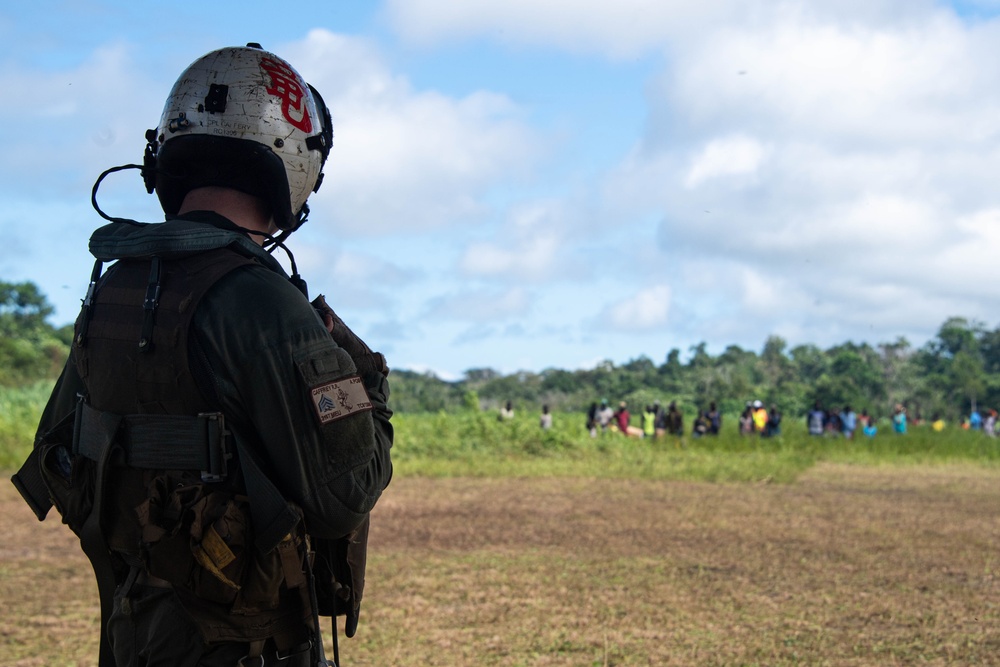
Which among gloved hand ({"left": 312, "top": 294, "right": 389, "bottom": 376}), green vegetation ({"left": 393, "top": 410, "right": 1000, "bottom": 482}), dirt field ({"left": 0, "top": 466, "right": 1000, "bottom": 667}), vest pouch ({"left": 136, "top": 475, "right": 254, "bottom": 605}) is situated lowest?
dirt field ({"left": 0, "top": 466, "right": 1000, "bottom": 667})

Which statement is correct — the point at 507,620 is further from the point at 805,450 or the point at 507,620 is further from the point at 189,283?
the point at 805,450

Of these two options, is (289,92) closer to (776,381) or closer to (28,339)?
(28,339)

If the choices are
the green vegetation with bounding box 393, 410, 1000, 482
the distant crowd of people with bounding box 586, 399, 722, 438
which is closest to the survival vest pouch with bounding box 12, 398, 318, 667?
the green vegetation with bounding box 393, 410, 1000, 482

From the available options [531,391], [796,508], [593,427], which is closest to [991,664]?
[796,508]

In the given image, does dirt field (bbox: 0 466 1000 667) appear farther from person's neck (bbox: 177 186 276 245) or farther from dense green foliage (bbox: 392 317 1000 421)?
dense green foliage (bbox: 392 317 1000 421)

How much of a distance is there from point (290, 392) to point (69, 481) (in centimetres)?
65

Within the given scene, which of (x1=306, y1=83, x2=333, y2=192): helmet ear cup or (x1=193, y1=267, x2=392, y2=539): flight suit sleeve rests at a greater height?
(x1=306, y1=83, x2=333, y2=192): helmet ear cup

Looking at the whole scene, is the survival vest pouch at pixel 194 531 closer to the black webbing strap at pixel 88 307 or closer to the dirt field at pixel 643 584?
the black webbing strap at pixel 88 307

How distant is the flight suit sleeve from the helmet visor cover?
34 centimetres

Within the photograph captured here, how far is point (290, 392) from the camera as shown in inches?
81.0

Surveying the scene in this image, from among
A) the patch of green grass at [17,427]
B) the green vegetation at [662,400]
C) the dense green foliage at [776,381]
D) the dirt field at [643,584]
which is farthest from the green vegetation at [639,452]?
the dense green foliage at [776,381]

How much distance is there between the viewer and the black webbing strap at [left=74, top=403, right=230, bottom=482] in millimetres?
2059

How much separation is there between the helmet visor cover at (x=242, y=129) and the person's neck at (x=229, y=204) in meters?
0.02

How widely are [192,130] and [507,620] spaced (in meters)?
4.77
